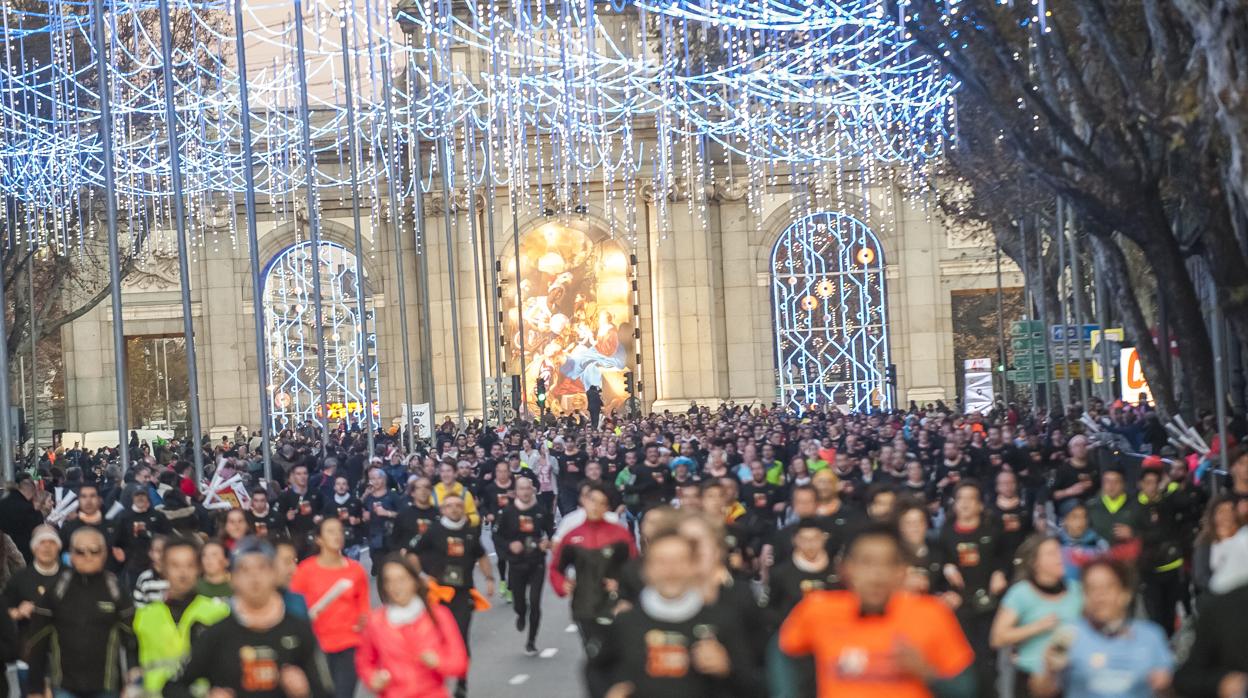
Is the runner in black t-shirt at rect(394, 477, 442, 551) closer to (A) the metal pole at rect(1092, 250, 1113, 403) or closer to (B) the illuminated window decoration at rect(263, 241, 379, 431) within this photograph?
(A) the metal pole at rect(1092, 250, 1113, 403)

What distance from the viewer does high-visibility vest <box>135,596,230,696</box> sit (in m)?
9.80

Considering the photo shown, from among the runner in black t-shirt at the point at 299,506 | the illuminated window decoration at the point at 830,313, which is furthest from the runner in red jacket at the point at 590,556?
the illuminated window decoration at the point at 830,313

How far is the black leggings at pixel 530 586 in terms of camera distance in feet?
53.8

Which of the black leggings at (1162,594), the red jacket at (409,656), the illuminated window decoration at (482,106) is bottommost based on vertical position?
the black leggings at (1162,594)

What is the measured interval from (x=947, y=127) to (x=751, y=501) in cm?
2278

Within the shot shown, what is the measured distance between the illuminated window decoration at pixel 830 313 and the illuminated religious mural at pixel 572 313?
4504mm

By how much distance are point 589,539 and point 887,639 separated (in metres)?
6.88

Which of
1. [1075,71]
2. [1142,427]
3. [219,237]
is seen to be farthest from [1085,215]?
[219,237]

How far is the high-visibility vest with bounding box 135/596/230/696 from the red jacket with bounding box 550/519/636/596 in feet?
11.7

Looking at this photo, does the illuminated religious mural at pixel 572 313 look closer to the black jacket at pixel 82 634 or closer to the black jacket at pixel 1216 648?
the black jacket at pixel 82 634

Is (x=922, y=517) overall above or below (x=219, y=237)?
below

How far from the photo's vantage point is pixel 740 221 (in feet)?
194

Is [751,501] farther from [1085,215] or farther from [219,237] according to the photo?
[219,237]

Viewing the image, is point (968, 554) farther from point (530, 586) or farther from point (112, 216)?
point (112, 216)
